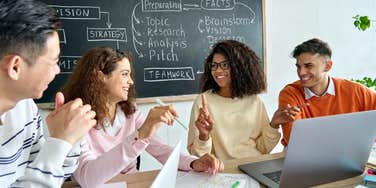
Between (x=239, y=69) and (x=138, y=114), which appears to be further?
(x=239, y=69)

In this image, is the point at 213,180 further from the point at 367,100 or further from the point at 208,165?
the point at 367,100

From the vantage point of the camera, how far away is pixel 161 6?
2.43 meters

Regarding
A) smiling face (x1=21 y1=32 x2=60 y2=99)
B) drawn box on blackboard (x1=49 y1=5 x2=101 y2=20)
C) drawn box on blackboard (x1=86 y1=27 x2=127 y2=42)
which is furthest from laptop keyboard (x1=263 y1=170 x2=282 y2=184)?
drawn box on blackboard (x1=49 y1=5 x2=101 y2=20)

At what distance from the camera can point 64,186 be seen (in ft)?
3.92

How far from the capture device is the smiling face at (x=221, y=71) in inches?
72.9

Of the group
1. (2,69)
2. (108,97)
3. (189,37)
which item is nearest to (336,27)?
(189,37)

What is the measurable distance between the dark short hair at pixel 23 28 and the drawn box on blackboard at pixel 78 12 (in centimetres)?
143

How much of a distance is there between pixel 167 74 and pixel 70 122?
1.66 meters

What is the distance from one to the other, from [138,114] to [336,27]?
7.24 ft

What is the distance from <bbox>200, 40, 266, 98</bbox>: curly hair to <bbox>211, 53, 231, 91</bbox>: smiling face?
18 millimetres

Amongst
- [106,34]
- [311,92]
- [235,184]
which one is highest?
[106,34]

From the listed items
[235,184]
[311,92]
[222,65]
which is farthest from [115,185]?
[311,92]

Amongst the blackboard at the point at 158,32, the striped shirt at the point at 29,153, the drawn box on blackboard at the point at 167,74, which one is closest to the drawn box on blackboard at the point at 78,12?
the blackboard at the point at 158,32

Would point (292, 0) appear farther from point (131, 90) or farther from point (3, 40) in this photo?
point (3, 40)
